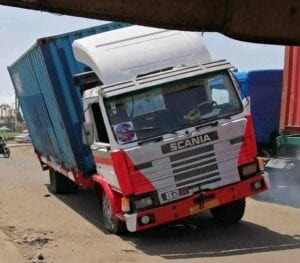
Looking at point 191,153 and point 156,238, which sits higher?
point 191,153

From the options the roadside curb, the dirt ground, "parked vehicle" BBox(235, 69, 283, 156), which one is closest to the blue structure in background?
"parked vehicle" BBox(235, 69, 283, 156)

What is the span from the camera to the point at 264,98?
47.9 feet

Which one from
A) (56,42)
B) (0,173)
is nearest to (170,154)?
(56,42)

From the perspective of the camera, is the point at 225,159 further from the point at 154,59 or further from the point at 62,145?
the point at 62,145

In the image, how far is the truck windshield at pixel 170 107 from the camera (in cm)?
865

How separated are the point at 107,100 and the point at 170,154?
120cm

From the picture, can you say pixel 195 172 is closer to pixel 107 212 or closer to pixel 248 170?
pixel 248 170

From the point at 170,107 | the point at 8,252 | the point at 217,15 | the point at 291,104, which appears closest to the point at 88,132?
the point at 170,107

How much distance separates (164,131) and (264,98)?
6.53 metres

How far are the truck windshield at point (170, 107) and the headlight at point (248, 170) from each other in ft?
2.63

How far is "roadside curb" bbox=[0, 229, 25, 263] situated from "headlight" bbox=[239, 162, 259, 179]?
3.31 meters

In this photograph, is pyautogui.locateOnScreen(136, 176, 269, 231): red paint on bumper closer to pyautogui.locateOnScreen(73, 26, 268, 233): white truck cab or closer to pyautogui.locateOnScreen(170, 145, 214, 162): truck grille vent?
pyautogui.locateOnScreen(73, 26, 268, 233): white truck cab

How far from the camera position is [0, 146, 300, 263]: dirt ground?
799 cm

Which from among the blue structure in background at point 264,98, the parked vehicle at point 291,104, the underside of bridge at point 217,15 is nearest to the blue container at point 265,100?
the blue structure in background at point 264,98
